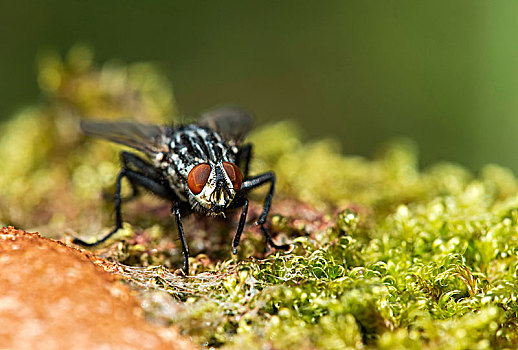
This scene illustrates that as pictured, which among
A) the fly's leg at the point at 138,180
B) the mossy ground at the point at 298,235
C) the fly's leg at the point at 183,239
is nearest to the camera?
the mossy ground at the point at 298,235

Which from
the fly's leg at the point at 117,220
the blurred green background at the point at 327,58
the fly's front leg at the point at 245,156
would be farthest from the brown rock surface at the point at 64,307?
the blurred green background at the point at 327,58

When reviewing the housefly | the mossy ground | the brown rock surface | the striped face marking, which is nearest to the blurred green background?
the mossy ground

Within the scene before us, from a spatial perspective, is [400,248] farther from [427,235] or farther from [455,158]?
[455,158]

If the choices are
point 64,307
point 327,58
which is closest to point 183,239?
point 64,307

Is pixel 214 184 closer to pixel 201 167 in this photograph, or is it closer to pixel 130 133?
pixel 201 167

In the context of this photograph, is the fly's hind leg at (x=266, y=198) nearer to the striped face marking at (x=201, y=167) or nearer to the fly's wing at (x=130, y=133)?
the striped face marking at (x=201, y=167)

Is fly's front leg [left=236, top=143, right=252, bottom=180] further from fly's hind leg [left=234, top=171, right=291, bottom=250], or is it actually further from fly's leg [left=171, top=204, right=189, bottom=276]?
fly's leg [left=171, top=204, right=189, bottom=276]

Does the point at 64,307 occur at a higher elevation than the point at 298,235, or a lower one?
lower
